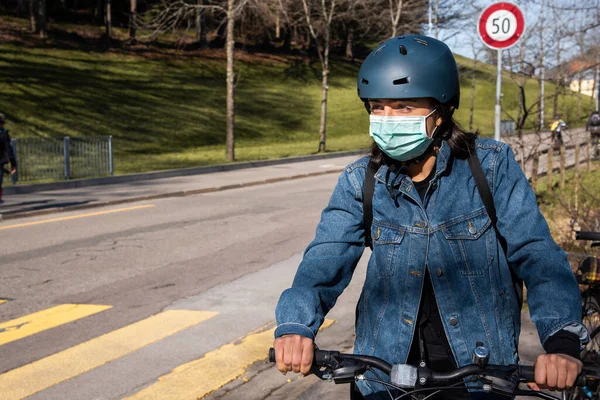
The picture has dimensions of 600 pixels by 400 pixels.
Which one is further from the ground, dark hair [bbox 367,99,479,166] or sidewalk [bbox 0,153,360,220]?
dark hair [bbox 367,99,479,166]

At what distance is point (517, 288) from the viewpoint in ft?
8.21

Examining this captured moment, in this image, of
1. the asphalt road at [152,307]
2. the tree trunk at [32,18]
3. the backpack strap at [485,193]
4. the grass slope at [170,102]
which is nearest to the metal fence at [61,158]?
the grass slope at [170,102]

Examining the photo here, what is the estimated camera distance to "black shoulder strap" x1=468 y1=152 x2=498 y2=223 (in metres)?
2.43

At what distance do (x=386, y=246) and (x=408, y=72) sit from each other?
1.75ft

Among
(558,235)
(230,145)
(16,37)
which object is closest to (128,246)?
(558,235)

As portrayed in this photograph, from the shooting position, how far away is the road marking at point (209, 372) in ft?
16.4

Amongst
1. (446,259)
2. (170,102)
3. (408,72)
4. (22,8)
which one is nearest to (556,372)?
(446,259)

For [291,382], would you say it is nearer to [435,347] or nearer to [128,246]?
[435,347]

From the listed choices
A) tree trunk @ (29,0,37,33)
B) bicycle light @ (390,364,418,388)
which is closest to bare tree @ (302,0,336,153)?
tree trunk @ (29,0,37,33)

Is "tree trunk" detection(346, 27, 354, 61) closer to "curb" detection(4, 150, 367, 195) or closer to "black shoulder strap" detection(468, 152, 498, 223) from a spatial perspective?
"curb" detection(4, 150, 367, 195)

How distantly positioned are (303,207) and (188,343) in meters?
8.87

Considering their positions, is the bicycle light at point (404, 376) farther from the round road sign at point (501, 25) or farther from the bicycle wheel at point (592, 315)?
the round road sign at point (501, 25)

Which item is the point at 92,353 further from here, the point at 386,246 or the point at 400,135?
the point at 400,135

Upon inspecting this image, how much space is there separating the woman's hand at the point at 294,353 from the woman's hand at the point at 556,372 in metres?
0.60
